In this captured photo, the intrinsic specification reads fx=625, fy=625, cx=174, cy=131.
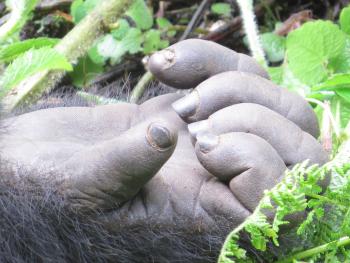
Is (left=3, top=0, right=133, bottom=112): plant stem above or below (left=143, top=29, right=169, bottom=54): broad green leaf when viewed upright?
above

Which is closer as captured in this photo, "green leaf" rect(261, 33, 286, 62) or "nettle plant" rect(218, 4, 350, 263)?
"nettle plant" rect(218, 4, 350, 263)

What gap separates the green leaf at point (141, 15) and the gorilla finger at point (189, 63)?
0.71 m

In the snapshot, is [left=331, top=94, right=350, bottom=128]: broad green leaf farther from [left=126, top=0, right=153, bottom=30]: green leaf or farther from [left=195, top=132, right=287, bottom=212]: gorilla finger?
[left=126, top=0, right=153, bottom=30]: green leaf

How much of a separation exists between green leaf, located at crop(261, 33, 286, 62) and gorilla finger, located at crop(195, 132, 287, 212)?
0.83m

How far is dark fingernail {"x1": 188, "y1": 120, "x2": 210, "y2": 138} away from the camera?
0.80 meters

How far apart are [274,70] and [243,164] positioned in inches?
25.9

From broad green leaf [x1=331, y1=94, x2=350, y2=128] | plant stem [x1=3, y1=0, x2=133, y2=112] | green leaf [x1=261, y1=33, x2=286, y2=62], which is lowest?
green leaf [x1=261, y1=33, x2=286, y2=62]

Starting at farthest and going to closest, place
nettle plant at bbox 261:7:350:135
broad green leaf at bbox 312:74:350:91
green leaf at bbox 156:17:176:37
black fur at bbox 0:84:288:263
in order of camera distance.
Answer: green leaf at bbox 156:17:176:37 → nettle plant at bbox 261:7:350:135 → broad green leaf at bbox 312:74:350:91 → black fur at bbox 0:84:288:263

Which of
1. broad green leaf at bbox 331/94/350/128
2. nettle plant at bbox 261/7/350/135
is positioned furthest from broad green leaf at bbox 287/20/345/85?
broad green leaf at bbox 331/94/350/128

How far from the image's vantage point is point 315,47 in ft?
4.11

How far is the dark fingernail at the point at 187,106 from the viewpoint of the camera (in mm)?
843

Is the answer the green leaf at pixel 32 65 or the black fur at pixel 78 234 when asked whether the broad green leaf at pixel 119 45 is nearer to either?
the green leaf at pixel 32 65

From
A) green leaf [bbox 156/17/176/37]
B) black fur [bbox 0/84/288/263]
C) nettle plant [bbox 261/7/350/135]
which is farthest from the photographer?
green leaf [bbox 156/17/176/37]

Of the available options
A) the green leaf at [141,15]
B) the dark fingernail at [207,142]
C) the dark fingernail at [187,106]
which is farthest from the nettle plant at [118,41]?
the dark fingernail at [207,142]
